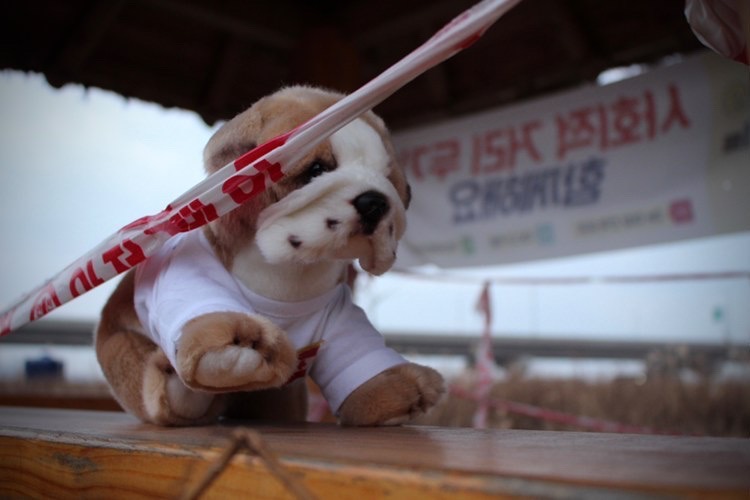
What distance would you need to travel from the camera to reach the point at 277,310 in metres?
0.88

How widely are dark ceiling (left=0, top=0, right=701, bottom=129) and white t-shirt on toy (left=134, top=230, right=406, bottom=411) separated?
1.14 meters

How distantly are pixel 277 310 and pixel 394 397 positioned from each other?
0.19 metres

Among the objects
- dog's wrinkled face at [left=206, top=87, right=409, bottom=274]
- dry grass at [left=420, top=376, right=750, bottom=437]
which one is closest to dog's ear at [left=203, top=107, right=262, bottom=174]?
dog's wrinkled face at [left=206, top=87, right=409, bottom=274]

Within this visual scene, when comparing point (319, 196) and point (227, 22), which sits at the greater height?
point (227, 22)

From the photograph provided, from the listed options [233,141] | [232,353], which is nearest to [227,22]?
[233,141]

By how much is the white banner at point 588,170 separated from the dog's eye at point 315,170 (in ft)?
5.61

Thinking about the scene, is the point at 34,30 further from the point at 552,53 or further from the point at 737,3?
the point at 737,3

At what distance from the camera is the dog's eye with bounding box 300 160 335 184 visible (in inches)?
32.2

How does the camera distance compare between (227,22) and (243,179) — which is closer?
(243,179)

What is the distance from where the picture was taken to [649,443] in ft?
1.85

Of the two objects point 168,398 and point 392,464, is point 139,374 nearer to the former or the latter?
point 168,398

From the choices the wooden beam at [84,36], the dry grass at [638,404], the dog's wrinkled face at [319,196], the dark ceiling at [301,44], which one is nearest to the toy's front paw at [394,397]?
the dog's wrinkled face at [319,196]

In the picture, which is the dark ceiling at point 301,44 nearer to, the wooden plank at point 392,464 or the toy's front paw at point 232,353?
the toy's front paw at point 232,353

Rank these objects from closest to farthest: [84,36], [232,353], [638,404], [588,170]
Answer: [232,353] → [84,36] → [588,170] → [638,404]
